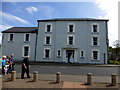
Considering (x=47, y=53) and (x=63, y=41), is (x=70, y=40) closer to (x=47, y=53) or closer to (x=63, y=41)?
(x=63, y=41)

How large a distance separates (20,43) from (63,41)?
9.58m

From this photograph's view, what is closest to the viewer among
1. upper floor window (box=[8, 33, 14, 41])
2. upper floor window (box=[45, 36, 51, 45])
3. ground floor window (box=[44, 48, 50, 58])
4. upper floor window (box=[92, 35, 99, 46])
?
upper floor window (box=[92, 35, 99, 46])

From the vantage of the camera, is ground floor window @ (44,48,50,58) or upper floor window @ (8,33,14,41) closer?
ground floor window @ (44,48,50,58)

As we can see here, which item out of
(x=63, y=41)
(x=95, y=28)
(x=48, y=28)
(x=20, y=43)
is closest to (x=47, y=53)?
(x=63, y=41)

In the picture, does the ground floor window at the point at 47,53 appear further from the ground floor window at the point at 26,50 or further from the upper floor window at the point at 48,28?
the upper floor window at the point at 48,28

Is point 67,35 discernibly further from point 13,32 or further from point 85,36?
point 13,32

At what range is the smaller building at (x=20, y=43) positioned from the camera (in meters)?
28.3

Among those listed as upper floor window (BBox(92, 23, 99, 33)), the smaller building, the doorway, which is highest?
upper floor window (BBox(92, 23, 99, 33))

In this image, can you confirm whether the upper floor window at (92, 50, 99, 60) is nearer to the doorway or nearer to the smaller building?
the doorway

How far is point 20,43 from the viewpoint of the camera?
28750mm

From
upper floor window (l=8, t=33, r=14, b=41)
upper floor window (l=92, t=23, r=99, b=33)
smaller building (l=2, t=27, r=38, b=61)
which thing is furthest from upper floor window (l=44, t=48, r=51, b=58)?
upper floor window (l=92, t=23, r=99, b=33)

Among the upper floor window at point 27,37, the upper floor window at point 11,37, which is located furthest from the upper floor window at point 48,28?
→ the upper floor window at point 11,37

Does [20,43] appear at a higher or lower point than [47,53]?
higher

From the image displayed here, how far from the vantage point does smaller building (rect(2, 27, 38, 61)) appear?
28.3 m
